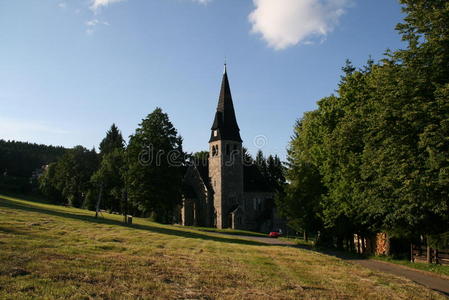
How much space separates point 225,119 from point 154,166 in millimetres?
17559

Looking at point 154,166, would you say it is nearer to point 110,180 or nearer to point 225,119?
point 110,180

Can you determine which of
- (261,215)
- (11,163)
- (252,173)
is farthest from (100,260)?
(11,163)

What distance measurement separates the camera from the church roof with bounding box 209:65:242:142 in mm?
58938

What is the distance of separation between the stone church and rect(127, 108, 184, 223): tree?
10.6 metres

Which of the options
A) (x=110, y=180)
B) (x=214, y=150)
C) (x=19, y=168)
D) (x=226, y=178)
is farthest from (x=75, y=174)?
(x=19, y=168)

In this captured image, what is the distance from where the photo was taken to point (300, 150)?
3806 cm

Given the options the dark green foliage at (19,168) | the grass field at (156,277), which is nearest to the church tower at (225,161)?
the grass field at (156,277)

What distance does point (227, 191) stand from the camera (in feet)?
191

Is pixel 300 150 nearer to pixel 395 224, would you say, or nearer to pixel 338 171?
pixel 338 171

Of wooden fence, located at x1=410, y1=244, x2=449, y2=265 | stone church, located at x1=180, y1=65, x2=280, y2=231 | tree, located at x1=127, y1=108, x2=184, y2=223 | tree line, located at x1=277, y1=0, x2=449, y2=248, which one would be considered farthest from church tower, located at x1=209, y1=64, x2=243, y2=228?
wooden fence, located at x1=410, y1=244, x2=449, y2=265

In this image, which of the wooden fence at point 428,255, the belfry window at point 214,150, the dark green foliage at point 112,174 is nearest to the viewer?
the wooden fence at point 428,255

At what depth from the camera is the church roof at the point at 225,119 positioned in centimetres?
5894

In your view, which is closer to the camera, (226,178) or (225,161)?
(226,178)

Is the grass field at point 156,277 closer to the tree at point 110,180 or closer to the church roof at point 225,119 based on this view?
the tree at point 110,180
